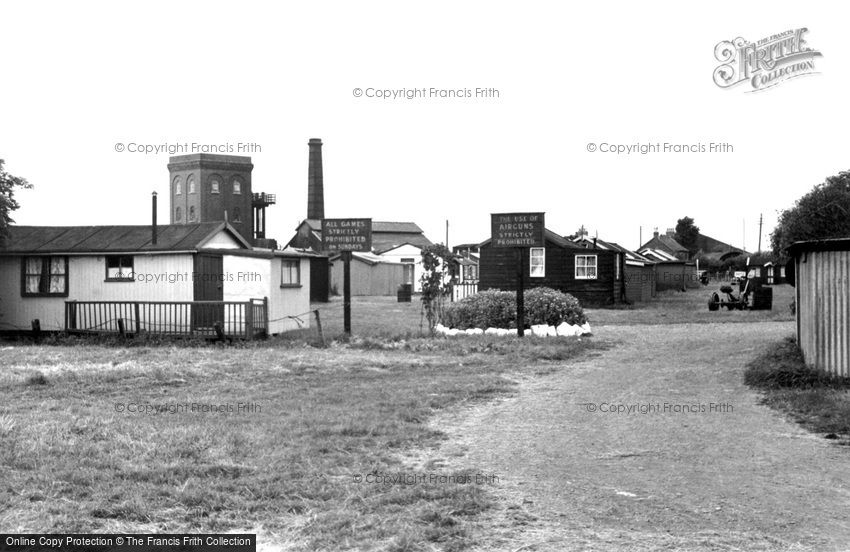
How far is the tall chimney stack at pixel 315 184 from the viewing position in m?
84.6

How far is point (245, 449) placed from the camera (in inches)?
348

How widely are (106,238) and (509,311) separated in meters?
11.5

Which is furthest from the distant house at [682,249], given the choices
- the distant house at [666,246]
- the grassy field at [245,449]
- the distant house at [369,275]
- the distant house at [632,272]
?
the grassy field at [245,449]

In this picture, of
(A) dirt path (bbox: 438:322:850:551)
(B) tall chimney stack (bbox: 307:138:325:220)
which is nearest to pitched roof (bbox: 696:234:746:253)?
(B) tall chimney stack (bbox: 307:138:325:220)

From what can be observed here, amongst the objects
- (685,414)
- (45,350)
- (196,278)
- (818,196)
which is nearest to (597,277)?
(818,196)

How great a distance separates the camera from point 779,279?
7012 centimetres

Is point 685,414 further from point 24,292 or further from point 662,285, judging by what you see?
point 662,285

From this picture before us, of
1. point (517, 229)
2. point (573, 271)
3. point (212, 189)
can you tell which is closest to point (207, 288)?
point (517, 229)

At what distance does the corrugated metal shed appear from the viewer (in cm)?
1280

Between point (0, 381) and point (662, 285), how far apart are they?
60.8 metres

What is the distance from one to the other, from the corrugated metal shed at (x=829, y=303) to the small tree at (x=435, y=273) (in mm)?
11541

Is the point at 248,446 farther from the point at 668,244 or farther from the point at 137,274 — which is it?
the point at 668,244

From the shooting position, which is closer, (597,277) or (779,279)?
(597,277)

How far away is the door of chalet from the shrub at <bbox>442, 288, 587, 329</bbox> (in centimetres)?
617
